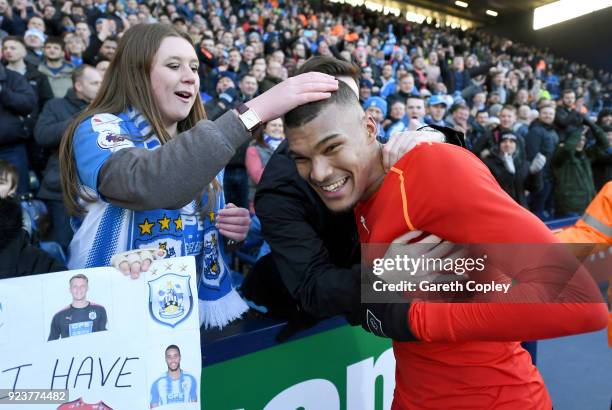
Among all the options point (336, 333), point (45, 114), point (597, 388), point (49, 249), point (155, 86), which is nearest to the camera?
point (155, 86)

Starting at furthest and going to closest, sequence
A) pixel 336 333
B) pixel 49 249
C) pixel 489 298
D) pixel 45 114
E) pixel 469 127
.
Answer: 1. pixel 469 127
2. pixel 45 114
3. pixel 49 249
4. pixel 336 333
5. pixel 489 298


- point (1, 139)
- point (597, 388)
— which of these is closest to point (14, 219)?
point (1, 139)

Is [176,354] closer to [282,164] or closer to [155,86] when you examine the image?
[282,164]

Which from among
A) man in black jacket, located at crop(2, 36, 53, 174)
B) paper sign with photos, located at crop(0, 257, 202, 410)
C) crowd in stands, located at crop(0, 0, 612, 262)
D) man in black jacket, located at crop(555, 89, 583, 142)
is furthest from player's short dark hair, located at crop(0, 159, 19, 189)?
man in black jacket, located at crop(555, 89, 583, 142)

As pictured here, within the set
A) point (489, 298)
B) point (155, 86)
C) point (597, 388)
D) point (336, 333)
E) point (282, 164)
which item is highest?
point (155, 86)

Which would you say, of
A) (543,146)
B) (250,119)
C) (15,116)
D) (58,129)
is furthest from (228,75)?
(250,119)

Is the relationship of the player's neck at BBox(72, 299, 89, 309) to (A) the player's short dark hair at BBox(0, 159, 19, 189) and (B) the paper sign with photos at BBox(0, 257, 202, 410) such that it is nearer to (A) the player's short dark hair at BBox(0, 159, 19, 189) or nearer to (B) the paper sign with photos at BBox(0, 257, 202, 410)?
(B) the paper sign with photos at BBox(0, 257, 202, 410)

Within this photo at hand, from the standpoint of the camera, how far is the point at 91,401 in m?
1.05

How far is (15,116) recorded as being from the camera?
13.0ft

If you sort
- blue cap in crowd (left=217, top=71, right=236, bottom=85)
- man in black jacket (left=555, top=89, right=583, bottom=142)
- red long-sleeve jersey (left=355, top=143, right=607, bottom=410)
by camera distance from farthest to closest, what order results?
man in black jacket (left=555, top=89, right=583, bottom=142), blue cap in crowd (left=217, top=71, right=236, bottom=85), red long-sleeve jersey (left=355, top=143, right=607, bottom=410)

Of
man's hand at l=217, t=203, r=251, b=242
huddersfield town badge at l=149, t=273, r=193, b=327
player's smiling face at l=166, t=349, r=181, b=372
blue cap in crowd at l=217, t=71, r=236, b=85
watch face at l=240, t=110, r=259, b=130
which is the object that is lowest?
player's smiling face at l=166, t=349, r=181, b=372

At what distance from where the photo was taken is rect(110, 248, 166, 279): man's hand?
1095mm

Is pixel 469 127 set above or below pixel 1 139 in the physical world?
above

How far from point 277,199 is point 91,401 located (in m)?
0.67
